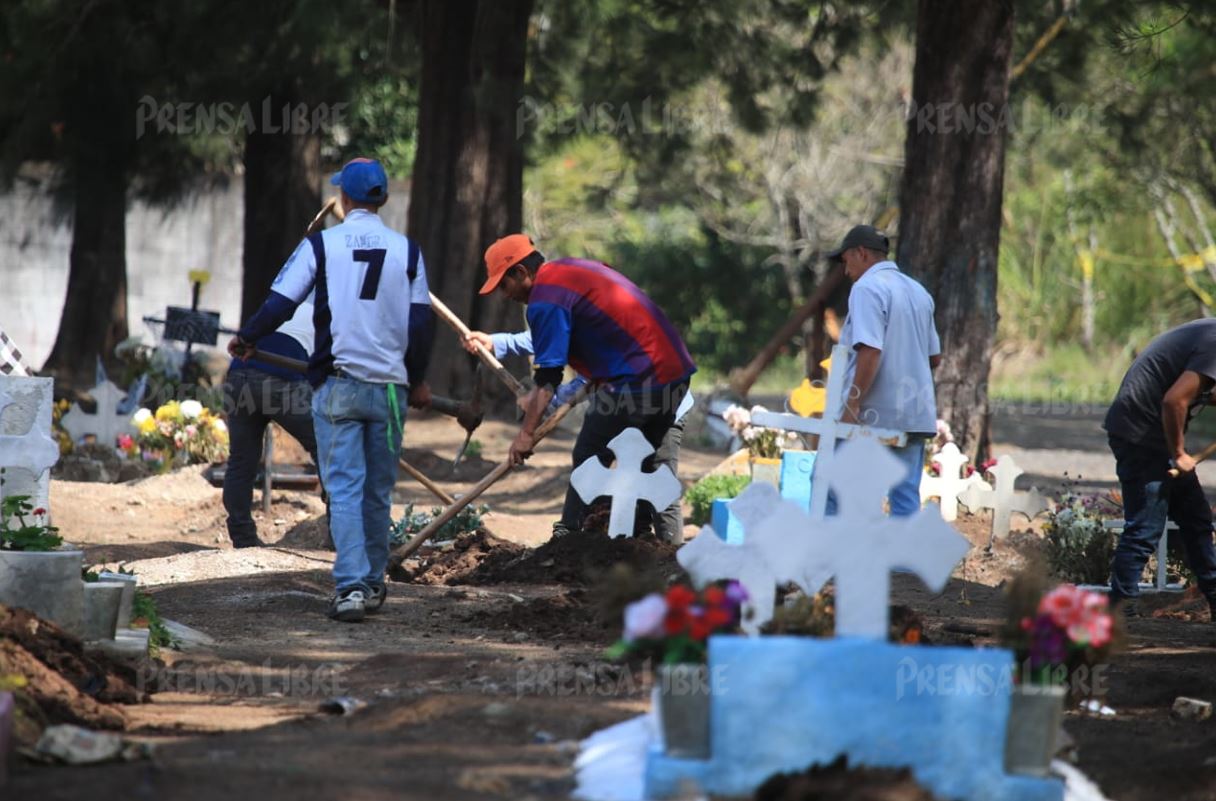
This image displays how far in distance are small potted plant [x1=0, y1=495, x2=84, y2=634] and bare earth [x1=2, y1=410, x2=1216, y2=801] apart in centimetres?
A: 36

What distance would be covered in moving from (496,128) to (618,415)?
8.43 m

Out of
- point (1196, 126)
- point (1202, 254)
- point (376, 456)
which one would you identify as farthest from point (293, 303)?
point (1202, 254)

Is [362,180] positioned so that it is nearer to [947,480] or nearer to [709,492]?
[709,492]

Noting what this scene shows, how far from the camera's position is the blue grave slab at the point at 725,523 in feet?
30.3

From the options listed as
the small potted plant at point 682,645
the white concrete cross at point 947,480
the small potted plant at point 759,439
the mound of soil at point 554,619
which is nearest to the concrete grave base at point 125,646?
the mound of soil at point 554,619

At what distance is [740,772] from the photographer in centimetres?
411

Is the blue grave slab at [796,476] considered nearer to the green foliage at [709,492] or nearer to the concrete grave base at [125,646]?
the green foliage at [709,492]

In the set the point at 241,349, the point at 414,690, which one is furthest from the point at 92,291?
the point at 414,690

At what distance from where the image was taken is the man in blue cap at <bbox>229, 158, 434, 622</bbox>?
23.5 ft

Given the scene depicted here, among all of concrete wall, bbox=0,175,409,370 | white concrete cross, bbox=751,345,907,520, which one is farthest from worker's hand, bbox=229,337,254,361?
concrete wall, bbox=0,175,409,370

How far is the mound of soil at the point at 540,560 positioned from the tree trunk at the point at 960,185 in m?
4.37

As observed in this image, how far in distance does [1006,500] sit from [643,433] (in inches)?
107

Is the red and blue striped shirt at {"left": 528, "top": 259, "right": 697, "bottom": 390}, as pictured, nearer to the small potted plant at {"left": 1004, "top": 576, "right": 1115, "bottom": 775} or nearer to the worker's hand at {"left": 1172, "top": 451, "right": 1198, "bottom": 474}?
the worker's hand at {"left": 1172, "top": 451, "right": 1198, "bottom": 474}

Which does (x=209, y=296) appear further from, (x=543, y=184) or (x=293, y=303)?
(x=293, y=303)
